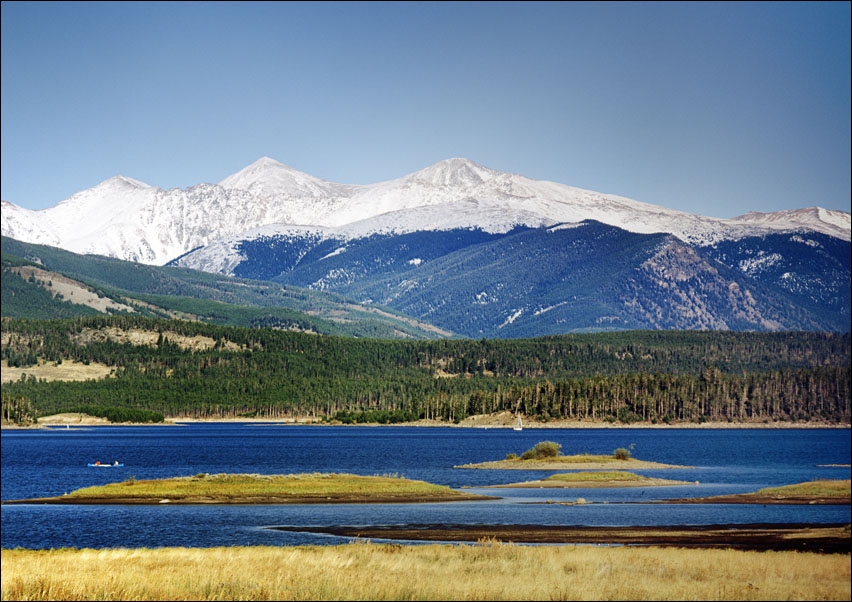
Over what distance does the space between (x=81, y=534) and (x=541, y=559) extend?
1794 inches

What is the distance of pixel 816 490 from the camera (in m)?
115

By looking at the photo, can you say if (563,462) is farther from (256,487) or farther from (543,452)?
(256,487)

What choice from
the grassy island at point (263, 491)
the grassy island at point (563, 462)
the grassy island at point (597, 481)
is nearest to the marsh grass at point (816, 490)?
the grassy island at point (597, 481)

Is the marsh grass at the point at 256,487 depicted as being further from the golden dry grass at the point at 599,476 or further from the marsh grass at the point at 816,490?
the marsh grass at the point at 816,490

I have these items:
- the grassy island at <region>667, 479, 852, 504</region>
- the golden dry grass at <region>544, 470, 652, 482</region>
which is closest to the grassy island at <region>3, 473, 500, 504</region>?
the golden dry grass at <region>544, 470, 652, 482</region>

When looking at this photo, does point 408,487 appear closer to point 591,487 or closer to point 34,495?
point 591,487

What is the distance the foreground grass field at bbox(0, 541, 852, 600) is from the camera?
152 ft

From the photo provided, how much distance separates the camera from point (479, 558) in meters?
61.2

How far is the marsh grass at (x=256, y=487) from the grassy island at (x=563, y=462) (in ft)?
122

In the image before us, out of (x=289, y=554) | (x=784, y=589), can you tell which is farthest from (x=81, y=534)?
(x=784, y=589)

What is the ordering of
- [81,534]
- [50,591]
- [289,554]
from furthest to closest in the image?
[81,534] → [289,554] → [50,591]

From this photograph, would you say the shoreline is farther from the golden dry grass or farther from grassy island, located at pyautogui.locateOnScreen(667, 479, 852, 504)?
the golden dry grass

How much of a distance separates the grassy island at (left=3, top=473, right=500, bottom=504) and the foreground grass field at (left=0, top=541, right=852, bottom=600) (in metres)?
51.4

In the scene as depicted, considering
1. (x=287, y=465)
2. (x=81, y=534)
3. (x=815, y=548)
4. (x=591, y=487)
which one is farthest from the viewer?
(x=287, y=465)
